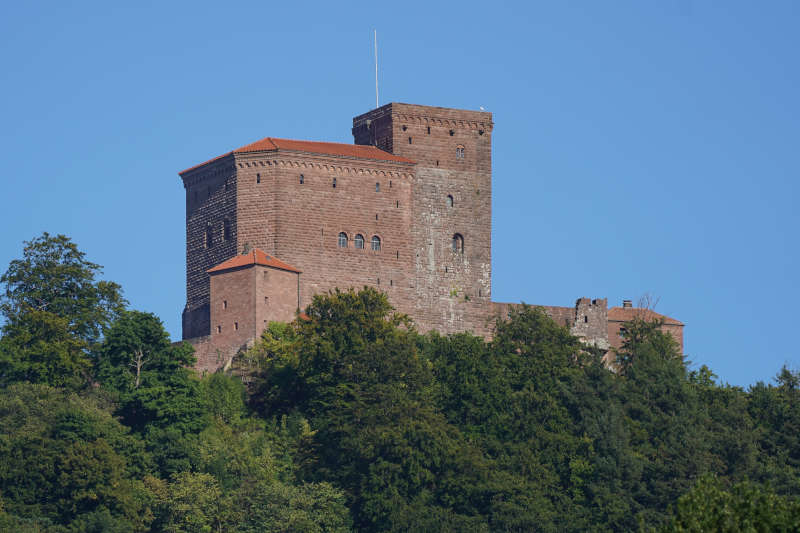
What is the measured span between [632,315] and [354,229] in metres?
18.1

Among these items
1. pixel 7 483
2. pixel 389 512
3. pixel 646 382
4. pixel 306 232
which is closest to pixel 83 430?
pixel 7 483

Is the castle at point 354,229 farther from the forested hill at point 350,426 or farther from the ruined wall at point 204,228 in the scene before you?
the forested hill at point 350,426

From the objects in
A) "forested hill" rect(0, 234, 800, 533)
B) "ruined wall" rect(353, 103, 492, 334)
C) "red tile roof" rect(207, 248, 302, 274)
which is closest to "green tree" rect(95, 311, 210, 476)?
"forested hill" rect(0, 234, 800, 533)

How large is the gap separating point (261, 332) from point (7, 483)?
52.0 ft

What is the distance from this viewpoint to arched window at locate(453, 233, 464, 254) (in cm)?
9431

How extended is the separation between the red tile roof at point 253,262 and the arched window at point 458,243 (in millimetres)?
9783

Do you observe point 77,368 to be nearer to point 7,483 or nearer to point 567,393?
point 7,483

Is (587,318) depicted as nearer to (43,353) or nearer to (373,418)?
(373,418)

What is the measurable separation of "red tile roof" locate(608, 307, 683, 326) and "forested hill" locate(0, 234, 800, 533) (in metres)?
11.7

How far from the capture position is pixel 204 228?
9200 cm

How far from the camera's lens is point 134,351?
80.7m

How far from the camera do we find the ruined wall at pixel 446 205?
9288cm

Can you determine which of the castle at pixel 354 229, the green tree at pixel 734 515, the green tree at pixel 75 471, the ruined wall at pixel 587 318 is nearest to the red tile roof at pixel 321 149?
the castle at pixel 354 229

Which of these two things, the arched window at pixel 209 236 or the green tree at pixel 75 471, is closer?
the green tree at pixel 75 471
